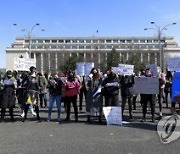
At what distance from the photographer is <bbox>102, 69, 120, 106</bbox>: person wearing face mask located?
13.3 meters

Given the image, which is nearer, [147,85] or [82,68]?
[147,85]

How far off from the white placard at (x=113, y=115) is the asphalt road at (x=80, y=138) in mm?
244

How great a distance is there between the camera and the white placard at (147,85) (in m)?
13.5

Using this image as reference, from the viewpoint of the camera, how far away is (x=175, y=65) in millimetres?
14602

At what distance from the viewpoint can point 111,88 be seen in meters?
13.3

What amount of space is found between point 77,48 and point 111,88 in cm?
12550

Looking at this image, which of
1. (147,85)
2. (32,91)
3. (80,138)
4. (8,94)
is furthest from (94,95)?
(80,138)

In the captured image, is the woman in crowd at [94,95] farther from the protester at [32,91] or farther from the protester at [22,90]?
the protester at [22,90]

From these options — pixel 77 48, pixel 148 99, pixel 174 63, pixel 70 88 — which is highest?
pixel 77 48

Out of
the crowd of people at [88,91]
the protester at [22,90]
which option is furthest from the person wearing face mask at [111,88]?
the protester at [22,90]

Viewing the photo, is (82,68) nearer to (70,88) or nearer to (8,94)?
(70,88)

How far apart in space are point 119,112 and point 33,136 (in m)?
3.23

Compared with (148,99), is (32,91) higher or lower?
higher

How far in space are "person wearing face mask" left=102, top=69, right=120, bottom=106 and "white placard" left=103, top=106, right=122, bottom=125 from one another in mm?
565
